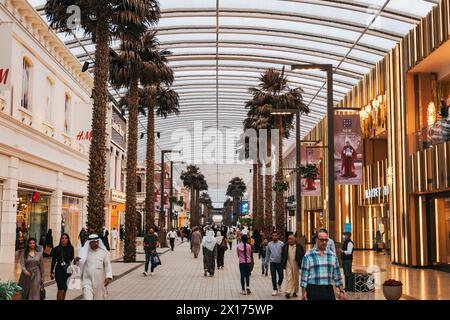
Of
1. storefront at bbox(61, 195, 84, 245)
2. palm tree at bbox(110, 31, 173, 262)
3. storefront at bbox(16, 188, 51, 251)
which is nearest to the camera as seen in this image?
storefront at bbox(16, 188, 51, 251)

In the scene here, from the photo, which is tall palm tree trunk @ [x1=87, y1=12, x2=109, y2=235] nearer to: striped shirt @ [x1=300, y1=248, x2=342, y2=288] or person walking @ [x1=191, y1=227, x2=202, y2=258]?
striped shirt @ [x1=300, y1=248, x2=342, y2=288]

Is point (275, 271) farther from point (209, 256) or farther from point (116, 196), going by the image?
point (116, 196)

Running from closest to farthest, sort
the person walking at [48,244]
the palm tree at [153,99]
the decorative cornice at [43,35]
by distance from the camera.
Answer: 1. the person walking at [48,244]
2. the decorative cornice at [43,35]
3. the palm tree at [153,99]

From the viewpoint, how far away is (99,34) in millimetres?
20609

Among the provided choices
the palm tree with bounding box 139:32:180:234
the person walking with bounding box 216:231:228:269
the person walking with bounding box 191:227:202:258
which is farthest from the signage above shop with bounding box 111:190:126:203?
the person walking with bounding box 216:231:228:269

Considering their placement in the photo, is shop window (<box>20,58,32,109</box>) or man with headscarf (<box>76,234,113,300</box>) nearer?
man with headscarf (<box>76,234,113,300</box>)

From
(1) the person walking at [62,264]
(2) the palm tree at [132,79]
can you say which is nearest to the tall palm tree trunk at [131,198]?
(2) the palm tree at [132,79]

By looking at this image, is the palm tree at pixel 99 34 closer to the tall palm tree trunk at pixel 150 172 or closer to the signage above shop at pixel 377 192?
the tall palm tree trunk at pixel 150 172

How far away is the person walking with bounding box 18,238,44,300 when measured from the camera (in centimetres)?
1032

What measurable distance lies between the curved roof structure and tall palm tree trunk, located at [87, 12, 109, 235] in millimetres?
9360

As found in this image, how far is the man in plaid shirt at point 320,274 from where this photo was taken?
8.50 meters

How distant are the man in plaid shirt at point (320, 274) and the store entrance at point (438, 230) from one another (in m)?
17.0

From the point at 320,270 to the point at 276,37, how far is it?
29654 millimetres
